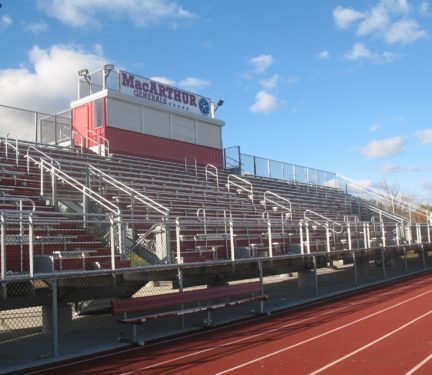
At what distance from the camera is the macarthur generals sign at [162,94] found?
25844 mm

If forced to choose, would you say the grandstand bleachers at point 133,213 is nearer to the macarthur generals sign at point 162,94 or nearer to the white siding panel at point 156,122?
the white siding panel at point 156,122

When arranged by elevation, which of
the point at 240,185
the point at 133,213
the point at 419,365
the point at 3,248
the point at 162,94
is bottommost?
the point at 419,365

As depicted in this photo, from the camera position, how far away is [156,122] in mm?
26547

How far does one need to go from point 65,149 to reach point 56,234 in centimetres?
997

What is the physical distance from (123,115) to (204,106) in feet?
21.9

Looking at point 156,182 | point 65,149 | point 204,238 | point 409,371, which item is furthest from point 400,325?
point 65,149

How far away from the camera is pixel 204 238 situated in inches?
604

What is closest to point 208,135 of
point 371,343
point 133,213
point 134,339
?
point 133,213

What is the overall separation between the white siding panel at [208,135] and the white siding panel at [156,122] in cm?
243

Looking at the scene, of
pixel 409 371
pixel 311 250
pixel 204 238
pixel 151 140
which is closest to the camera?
pixel 409 371

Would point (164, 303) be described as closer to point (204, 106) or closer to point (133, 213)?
point (133, 213)

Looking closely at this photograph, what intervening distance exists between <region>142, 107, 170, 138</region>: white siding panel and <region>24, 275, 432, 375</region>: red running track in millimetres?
14782

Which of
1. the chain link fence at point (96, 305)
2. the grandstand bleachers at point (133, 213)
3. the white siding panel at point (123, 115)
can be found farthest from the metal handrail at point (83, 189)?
the white siding panel at point (123, 115)

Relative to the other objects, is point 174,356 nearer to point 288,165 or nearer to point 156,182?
point 156,182
